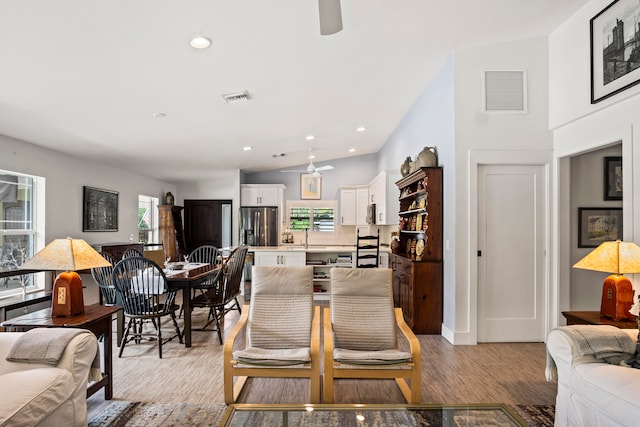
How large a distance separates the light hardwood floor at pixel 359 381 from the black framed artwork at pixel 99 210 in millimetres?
3051

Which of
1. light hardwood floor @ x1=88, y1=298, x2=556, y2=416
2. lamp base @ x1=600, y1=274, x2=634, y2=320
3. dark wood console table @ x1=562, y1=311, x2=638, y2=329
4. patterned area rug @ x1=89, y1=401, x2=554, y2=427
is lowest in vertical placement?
light hardwood floor @ x1=88, y1=298, x2=556, y2=416

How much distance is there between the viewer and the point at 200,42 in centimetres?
307

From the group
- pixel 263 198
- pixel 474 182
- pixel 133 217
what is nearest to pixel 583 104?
pixel 474 182

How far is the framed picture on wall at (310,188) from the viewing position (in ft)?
30.6

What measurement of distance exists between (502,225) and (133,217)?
6863 mm

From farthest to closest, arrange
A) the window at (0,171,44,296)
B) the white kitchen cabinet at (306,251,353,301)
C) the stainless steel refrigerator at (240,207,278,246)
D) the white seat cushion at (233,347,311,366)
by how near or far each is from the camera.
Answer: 1. the stainless steel refrigerator at (240,207,278,246)
2. the white kitchen cabinet at (306,251,353,301)
3. the window at (0,171,44,296)
4. the white seat cushion at (233,347,311,366)

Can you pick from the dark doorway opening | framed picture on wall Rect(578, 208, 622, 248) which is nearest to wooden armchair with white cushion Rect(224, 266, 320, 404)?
framed picture on wall Rect(578, 208, 622, 248)

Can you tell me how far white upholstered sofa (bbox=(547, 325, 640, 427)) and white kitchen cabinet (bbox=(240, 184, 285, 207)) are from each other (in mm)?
6905

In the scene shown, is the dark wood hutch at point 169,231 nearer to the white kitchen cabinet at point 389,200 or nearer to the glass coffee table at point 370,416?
the white kitchen cabinet at point 389,200

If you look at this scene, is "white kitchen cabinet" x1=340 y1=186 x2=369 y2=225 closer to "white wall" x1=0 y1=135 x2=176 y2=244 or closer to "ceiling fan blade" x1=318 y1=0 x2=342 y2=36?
"white wall" x1=0 y1=135 x2=176 y2=244

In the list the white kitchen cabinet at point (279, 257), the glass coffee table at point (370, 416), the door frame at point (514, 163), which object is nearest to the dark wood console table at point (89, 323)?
the glass coffee table at point (370, 416)

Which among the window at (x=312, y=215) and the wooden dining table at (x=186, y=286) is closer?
the wooden dining table at (x=186, y=286)

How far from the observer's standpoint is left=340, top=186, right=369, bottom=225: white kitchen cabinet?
8.77m

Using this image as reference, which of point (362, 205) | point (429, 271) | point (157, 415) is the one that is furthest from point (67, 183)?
point (362, 205)
